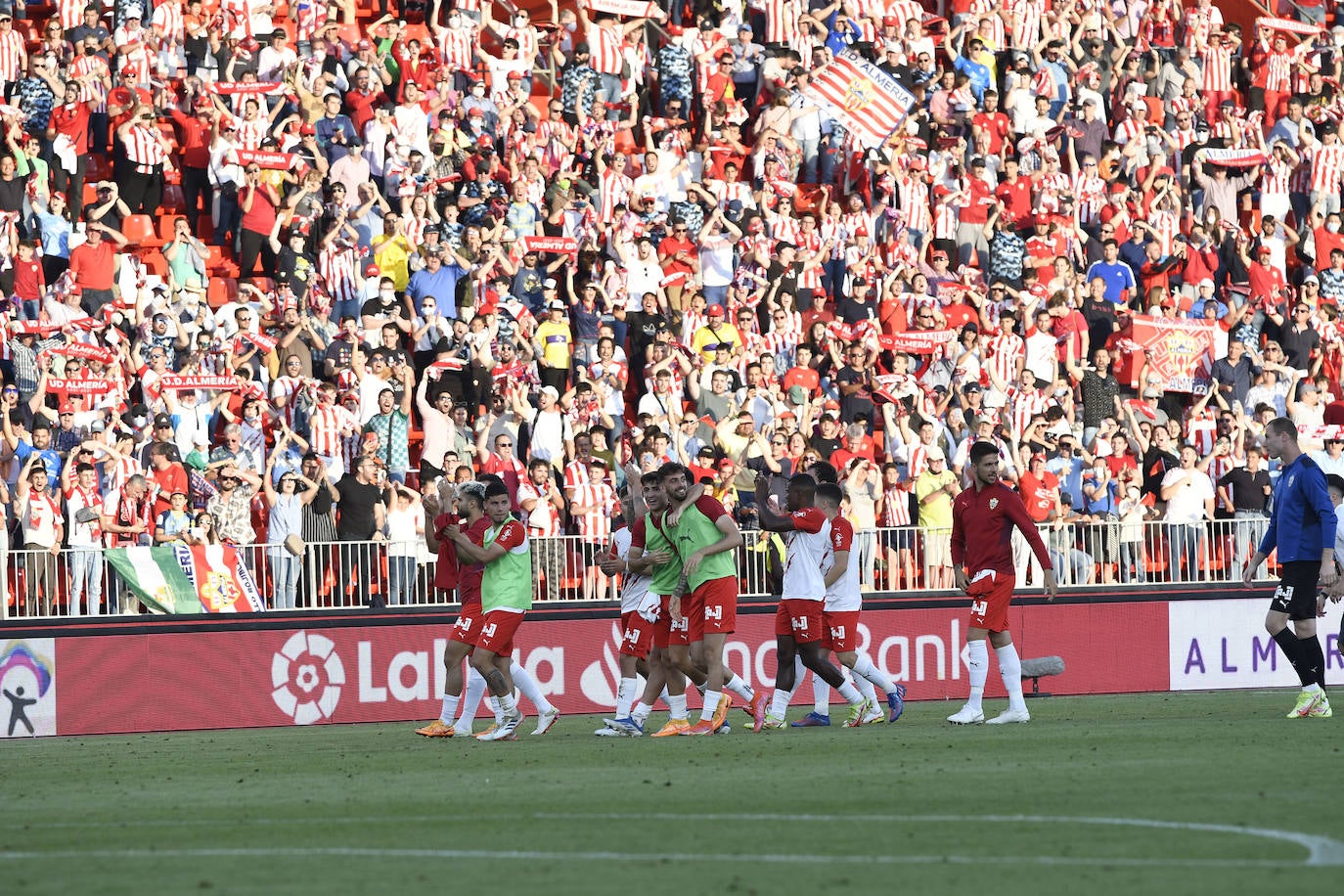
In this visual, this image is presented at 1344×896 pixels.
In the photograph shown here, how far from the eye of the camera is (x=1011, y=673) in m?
16.1

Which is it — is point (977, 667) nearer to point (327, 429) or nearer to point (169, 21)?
point (327, 429)

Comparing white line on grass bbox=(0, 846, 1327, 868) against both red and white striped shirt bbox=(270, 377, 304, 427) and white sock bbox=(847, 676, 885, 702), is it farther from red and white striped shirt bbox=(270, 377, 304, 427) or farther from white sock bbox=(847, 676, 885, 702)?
red and white striped shirt bbox=(270, 377, 304, 427)

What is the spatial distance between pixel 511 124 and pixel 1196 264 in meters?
9.75

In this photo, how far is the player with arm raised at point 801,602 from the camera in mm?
16047

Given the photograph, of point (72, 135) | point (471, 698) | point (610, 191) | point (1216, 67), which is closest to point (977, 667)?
point (471, 698)

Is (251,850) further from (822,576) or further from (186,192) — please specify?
(186,192)

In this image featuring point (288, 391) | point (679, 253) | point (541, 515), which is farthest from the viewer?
point (679, 253)

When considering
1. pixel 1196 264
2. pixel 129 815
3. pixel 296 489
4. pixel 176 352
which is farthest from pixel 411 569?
pixel 1196 264

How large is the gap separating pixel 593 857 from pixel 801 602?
25.9 feet

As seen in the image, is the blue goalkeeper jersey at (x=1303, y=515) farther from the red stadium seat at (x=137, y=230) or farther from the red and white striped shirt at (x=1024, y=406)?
the red stadium seat at (x=137, y=230)

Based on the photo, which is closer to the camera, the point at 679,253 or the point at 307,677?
the point at 307,677

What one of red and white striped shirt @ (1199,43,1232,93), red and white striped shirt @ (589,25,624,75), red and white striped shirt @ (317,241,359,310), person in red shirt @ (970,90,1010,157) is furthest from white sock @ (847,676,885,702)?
red and white striped shirt @ (1199,43,1232,93)

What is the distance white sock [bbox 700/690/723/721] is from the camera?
15763 mm

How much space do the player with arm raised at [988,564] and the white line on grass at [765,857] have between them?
20.9ft
